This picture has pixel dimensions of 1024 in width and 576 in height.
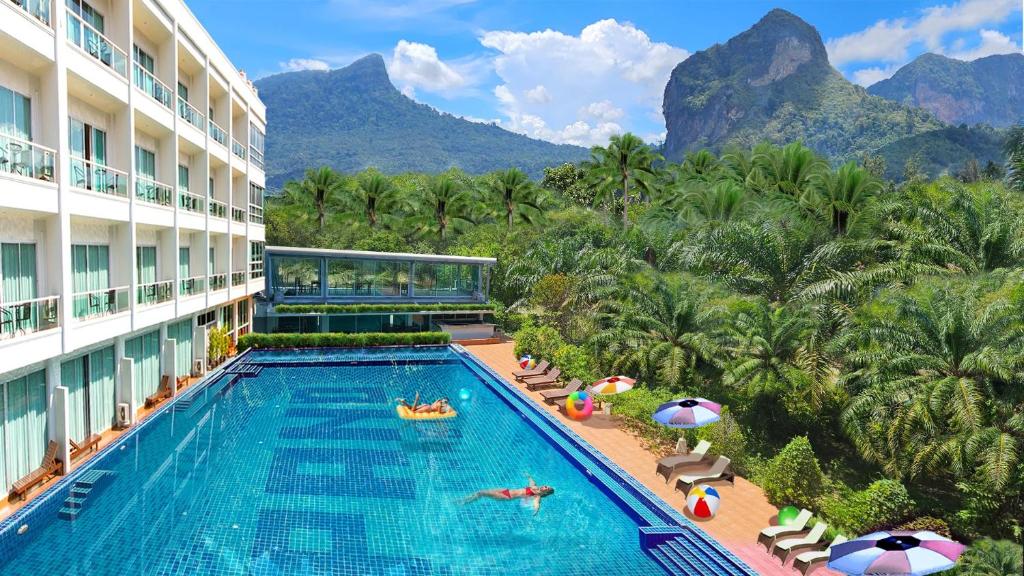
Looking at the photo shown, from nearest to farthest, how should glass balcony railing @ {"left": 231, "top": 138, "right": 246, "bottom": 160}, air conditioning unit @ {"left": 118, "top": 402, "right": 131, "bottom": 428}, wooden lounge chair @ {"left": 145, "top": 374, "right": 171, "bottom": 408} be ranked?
1. air conditioning unit @ {"left": 118, "top": 402, "right": 131, "bottom": 428}
2. wooden lounge chair @ {"left": 145, "top": 374, "right": 171, "bottom": 408}
3. glass balcony railing @ {"left": 231, "top": 138, "right": 246, "bottom": 160}

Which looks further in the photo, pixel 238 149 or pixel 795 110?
pixel 795 110

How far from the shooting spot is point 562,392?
2061 centimetres

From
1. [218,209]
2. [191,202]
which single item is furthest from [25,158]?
[218,209]

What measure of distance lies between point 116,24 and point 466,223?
32.0 metres

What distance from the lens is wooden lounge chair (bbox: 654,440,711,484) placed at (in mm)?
14258

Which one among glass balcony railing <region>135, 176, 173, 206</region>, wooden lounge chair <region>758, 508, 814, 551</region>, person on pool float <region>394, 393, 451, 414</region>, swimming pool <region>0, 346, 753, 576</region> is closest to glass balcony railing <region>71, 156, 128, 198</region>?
glass balcony railing <region>135, 176, 173, 206</region>

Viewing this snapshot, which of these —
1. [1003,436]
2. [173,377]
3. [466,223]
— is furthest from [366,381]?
[466,223]

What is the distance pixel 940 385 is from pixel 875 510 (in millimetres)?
2757

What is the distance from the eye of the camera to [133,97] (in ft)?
52.2

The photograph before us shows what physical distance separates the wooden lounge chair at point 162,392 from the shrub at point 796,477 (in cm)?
1651

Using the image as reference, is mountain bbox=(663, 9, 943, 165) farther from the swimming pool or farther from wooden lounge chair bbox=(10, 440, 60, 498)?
wooden lounge chair bbox=(10, 440, 60, 498)

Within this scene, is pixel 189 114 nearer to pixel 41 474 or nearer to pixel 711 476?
pixel 41 474

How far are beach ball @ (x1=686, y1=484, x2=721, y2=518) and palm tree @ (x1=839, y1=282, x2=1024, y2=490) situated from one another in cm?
318

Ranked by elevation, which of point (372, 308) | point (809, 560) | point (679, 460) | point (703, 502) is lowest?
point (809, 560)
